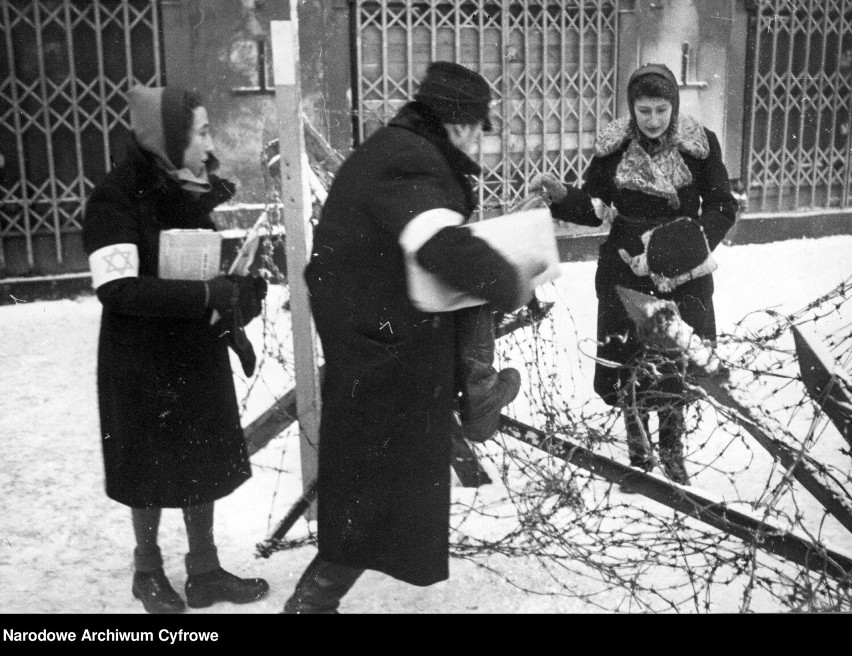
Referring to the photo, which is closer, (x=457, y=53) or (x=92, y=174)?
(x=457, y=53)

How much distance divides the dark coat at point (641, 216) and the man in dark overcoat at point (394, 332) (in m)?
1.22

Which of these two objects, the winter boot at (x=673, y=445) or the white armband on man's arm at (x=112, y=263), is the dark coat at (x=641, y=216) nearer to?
the winter boot at (x=673, y=445)

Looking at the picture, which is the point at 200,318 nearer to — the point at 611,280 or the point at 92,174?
the point at 611,280

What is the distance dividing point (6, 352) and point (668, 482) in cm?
233

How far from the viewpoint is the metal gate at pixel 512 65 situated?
5562 millimetres

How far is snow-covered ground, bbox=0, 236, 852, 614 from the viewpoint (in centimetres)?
292

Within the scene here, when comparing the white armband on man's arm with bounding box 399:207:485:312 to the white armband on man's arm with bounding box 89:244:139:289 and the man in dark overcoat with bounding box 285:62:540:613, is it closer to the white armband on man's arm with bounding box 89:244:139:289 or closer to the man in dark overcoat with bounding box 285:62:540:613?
the man in dark overcoat with bounding box 285:62:540:613

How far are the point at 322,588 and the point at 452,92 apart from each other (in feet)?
4.67

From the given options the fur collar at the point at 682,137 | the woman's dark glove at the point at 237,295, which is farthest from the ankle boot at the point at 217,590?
the fur collar at the point at 682,137

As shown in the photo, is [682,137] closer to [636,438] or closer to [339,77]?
[636,438]

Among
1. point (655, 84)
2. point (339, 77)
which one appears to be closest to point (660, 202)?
point (655, 84)

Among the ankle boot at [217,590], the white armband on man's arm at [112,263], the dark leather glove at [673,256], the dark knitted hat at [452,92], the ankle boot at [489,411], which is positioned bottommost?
the ankle boot at [217,590]

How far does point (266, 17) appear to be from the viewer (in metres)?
5.80

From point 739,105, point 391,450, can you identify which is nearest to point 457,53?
point 739,105
